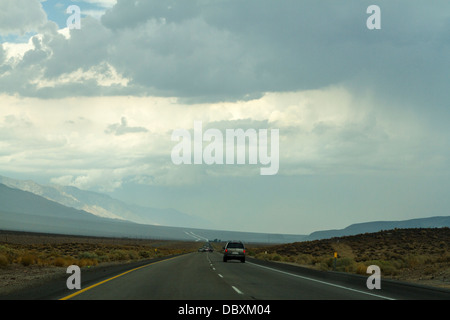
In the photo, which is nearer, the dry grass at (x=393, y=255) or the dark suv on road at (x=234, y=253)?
the dry grass at (x=393, y=255)

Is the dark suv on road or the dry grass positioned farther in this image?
the dark suv on road

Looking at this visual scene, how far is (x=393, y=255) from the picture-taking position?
173ft

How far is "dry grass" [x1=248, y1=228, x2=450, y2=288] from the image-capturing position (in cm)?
2915

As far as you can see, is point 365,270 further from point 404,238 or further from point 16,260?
point 404,238

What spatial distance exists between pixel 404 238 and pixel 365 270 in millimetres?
48018

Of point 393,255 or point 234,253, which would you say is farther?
point 393,255

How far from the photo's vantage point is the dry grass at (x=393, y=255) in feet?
95.6

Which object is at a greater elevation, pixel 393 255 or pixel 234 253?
pixel 234 253
